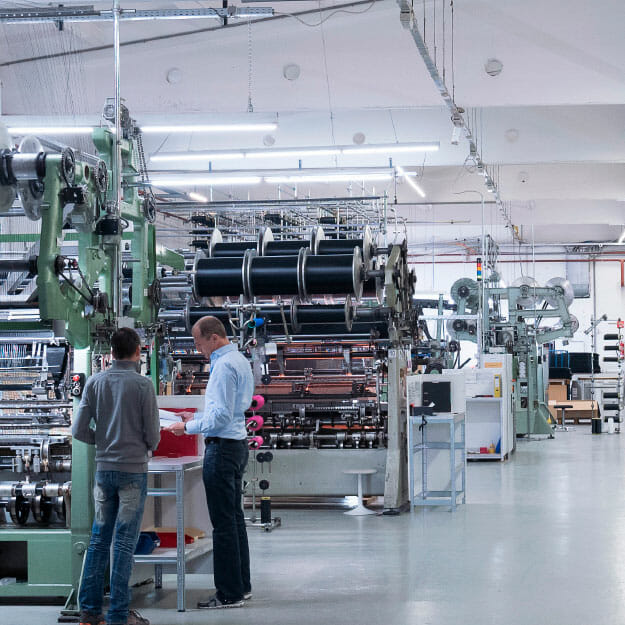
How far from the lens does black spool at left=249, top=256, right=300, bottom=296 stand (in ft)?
22.0

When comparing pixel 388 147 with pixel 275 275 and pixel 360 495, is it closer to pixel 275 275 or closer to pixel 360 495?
pixel 360 495

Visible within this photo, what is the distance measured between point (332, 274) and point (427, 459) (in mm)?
3412

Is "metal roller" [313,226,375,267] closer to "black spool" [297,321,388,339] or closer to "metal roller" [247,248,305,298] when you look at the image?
"metal roller" [247,248,305,298]

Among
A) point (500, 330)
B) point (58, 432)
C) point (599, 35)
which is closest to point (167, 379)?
point (58, 432)

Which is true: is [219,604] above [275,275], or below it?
below

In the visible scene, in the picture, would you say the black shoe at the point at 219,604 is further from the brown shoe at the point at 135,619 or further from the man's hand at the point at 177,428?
the man's hand at the point at 177,428

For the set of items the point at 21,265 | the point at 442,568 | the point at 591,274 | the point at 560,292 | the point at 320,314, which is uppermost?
the point at 591,274

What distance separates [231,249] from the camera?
7.59 m

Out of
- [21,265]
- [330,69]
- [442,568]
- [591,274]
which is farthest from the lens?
[591,274]

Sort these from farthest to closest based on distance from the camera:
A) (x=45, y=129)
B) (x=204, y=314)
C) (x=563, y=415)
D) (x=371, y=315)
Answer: (x=563, y=415) < (x=45, y=129) < (x=371, y=315) < (x=204, y=314)

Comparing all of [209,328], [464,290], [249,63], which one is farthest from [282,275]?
[464,290]

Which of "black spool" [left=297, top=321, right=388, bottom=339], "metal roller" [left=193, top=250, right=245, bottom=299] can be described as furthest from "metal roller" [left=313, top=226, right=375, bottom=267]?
"black spool" [left=297, top=321, right=388, bottom=339]

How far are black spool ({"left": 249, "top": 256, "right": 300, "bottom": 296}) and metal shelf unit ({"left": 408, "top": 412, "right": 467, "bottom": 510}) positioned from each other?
8.65 feet

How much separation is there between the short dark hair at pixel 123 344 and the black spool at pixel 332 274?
206cm
